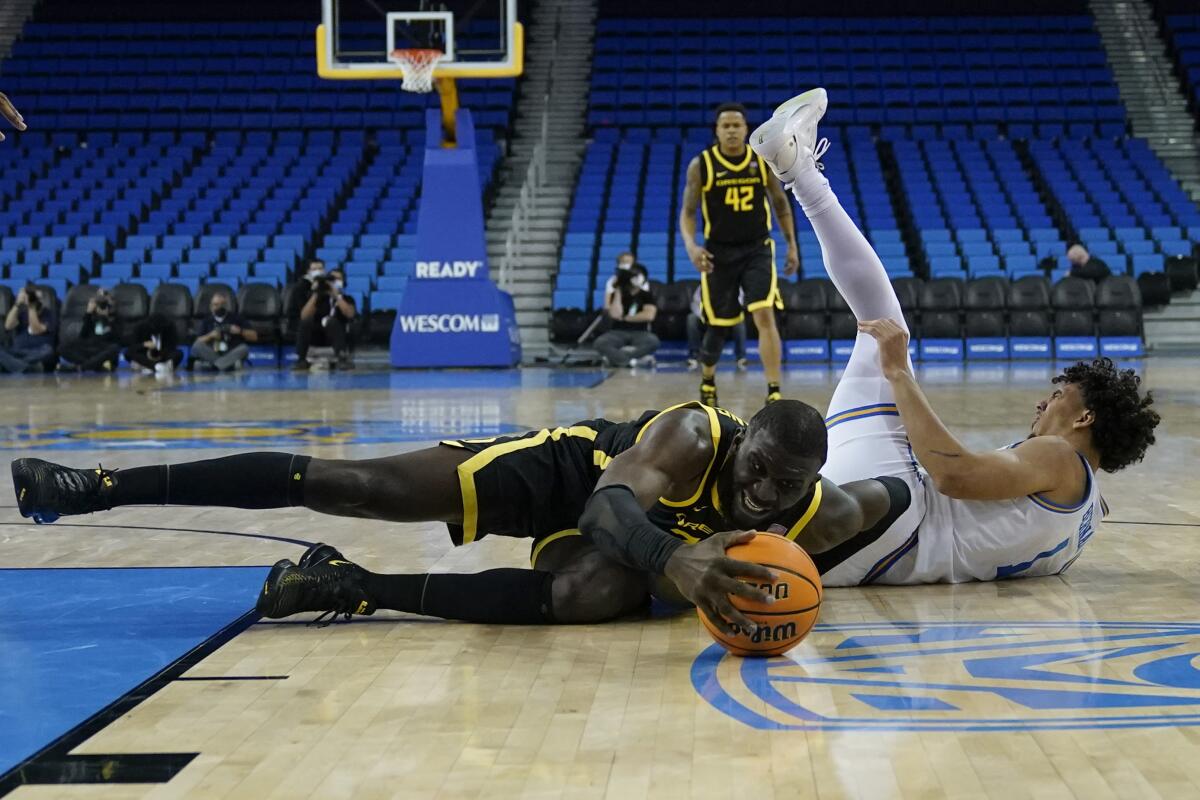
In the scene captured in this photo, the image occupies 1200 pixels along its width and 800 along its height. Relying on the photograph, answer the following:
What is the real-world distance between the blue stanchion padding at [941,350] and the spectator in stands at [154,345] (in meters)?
9.11

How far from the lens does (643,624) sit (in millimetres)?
3176

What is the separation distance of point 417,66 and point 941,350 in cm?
746

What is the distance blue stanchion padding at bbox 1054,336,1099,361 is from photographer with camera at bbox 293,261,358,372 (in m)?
8.84

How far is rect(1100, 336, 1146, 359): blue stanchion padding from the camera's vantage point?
16.9 metres

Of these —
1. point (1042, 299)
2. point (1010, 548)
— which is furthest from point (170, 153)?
point (1010, 548)

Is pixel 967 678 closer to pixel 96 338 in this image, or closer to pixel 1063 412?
pixel 1063 412

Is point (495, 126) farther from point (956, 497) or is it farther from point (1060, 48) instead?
point (956, 497)

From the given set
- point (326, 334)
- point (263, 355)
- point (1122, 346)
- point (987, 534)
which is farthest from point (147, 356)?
point (987, 534)

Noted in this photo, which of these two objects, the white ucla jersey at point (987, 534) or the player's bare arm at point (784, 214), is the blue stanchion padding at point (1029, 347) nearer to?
the player's bare arm at point (784, 214)

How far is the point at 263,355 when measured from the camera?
1698cm

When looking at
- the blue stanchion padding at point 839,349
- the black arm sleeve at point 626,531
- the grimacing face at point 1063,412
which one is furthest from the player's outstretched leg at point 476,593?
the blue stanchion padding at point 839,349

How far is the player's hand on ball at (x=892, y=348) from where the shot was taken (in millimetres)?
3578

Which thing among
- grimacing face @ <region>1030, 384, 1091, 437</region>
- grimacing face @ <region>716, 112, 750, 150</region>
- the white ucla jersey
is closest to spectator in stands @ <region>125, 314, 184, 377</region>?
grimacing face @ <region>716, 112, 750, 150</region>

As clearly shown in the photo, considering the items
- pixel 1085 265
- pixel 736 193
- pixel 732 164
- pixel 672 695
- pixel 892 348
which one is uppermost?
pixel 732 164
